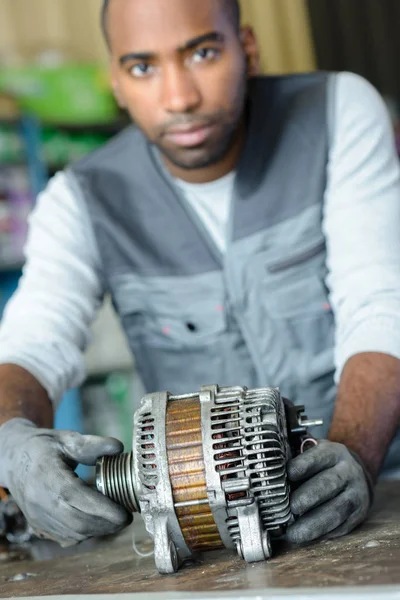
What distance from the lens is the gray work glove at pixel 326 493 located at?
1058 millimetres

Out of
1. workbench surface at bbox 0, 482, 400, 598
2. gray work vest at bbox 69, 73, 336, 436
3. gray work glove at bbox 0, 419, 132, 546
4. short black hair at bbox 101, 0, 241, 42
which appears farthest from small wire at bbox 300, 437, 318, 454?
short black hair at bbox 101, 0, 241, 42

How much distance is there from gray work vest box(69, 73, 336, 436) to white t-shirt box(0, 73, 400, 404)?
38 millimetres

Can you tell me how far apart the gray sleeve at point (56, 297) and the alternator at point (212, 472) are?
57cm

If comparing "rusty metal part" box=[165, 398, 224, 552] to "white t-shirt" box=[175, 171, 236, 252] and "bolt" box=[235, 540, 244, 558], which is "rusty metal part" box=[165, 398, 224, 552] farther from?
"white t-shirt" box=[175, 171, 236, 252]

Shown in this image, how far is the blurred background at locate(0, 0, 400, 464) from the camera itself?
3.75m

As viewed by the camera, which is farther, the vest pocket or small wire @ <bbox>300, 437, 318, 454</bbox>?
the vest pocket

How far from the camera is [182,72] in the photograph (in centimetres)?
157

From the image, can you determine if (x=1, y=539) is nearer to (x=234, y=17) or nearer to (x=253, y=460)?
(x=253, y=460)

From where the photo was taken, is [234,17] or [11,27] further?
[11,27]

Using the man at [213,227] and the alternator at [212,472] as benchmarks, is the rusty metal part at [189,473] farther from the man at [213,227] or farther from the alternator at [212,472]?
the man at [213,227]

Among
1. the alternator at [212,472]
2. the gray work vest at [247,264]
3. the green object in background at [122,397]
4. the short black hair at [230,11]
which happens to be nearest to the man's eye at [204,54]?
the short black hair at [230,11]

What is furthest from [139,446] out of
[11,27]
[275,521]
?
[11,27]

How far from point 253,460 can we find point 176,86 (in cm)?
81

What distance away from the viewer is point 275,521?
3.40 feet
